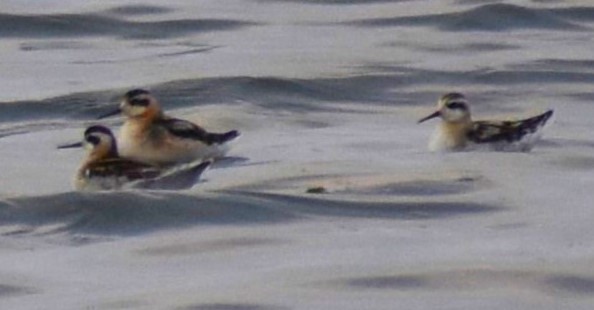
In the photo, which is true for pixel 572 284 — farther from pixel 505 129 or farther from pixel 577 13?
pixel 577 13

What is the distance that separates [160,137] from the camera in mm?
16656

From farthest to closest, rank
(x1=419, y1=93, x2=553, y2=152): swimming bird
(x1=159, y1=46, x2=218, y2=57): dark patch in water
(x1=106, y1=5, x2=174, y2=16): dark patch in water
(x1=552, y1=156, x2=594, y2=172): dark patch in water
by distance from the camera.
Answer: (x1=106, y1=5, x2=174, y2=16): dark patch in water < (x1=159, y1=46, x2=218, y2=57): dark patch in water < (x1=419, y1=93, x2=553, y2=152): swimming bird < (x1=552, y1=156, x2=594, y2=172): dark patch in water

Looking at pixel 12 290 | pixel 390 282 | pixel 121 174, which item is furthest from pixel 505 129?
pixel 12 290

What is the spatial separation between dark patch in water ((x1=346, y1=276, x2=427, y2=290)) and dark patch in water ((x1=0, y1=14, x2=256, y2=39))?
12203 millimetres

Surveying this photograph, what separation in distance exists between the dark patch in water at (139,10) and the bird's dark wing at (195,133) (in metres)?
7.72

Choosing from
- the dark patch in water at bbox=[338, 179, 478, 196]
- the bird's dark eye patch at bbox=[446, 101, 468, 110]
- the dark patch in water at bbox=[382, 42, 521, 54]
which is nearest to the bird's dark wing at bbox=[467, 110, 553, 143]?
the bird's dark eye patch at bbox=[446, 101, 468, 110]

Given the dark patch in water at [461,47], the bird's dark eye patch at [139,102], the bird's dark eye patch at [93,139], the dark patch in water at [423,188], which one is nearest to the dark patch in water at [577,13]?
the dark patch in water at [461,47]

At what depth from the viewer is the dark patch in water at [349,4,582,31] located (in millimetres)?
23969

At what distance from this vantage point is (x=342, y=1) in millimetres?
26047

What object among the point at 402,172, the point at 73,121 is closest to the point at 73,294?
the point at 402,172

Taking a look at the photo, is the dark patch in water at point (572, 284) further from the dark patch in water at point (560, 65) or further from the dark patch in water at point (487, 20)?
the dark patch in water at point (487, 20)

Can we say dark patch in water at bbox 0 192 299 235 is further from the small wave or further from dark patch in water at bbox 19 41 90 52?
dark patch in water at bbox 19 41 90 52

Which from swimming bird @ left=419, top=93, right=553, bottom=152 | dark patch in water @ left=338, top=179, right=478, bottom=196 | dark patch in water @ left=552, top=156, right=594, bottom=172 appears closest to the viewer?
dark patch in water @ left=338, top=179, right=478, bottom=196

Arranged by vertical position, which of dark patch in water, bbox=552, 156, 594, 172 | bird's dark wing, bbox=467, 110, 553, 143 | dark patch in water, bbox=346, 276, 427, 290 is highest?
bird's dark wing, bbox=467, 110, 553, 143
